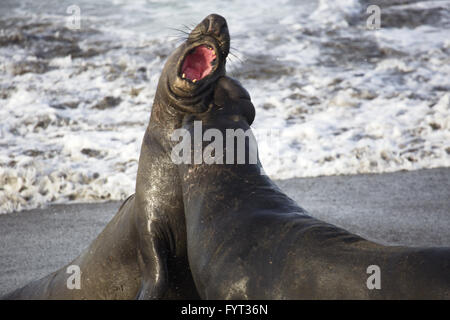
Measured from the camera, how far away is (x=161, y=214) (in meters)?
3.43

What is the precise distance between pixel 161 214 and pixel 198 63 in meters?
0.83

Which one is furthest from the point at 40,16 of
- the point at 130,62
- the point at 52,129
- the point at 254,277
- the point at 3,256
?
the point at 254,277

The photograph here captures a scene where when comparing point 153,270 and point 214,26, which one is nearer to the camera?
point 153,270

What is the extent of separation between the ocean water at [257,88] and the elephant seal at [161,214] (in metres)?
1.84

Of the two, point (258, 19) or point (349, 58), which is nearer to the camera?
point (349, 58)

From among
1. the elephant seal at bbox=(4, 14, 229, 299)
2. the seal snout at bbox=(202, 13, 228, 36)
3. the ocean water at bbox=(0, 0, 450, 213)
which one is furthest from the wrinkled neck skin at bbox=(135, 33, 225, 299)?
the ocean water at bbox=(0, 0, 450, 213)

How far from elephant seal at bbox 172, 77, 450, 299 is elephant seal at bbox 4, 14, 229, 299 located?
0.10 metres

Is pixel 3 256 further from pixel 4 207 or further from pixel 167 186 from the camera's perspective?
pixel 167 186

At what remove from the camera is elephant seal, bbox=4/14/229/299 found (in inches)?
134

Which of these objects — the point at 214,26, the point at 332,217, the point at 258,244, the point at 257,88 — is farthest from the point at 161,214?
the point at 257,88

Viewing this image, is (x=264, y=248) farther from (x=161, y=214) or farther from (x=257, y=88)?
(x=257, y=88)

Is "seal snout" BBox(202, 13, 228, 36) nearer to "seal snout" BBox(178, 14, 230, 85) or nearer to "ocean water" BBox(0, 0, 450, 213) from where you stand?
"seal snout" BBox(178, 14, 230, 85)
